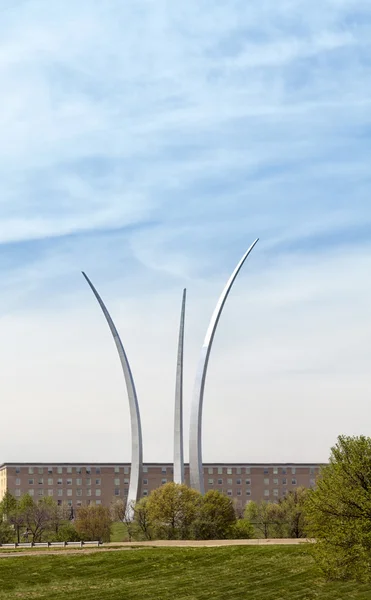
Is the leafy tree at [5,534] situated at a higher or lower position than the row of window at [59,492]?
lower

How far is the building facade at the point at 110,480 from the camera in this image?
6708 inches

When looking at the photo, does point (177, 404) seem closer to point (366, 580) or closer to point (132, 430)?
point (132, 430)

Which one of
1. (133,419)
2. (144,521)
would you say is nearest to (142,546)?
(144,521)

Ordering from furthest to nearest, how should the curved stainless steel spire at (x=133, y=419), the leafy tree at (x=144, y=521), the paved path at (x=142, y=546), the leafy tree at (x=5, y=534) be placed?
the curved stainless steel spire at (x=133, y=419) < the leafy tree at (x=5, y=534) < the leafy tree at (x=144, y=521) < the paved path at (x=142, y=546)

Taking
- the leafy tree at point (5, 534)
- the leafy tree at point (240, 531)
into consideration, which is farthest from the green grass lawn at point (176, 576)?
the leafy tree at point (5, 534)

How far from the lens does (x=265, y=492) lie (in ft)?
562

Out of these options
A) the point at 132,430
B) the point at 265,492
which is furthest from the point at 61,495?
the point at 132,430

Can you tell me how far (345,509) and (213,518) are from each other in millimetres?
42940

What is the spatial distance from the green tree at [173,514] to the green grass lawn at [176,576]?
19.7 m

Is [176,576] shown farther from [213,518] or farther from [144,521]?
[144,521]

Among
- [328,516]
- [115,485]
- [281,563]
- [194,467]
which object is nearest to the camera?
[328,516]

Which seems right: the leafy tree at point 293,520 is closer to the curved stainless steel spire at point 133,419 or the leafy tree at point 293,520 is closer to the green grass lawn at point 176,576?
the curved stainless steel spire at point 133,419

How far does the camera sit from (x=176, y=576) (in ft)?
162

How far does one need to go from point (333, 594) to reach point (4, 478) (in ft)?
462
